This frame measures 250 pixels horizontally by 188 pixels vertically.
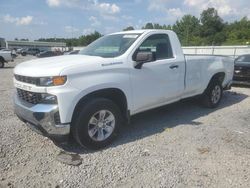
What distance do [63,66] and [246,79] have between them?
8.70m

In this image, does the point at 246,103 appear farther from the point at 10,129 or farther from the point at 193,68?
the point at 10,129

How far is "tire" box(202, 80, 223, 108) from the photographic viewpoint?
7234 millimetres

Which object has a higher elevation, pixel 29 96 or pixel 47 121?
pixel 29 96

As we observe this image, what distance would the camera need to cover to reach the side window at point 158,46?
18.1 feet

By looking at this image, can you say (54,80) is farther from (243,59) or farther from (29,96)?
(243,59)

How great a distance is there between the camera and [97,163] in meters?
4.22

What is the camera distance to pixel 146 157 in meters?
4.43

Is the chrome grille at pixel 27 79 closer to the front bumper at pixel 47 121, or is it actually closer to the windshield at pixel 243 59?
the front bumper at pixel 47 121

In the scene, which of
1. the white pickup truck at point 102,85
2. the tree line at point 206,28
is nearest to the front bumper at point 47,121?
the white pickup truck at point 102,85

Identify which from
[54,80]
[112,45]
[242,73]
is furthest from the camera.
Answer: [242,73]

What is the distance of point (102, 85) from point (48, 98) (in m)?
0.86

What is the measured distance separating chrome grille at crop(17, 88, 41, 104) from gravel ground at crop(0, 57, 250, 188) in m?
0.84

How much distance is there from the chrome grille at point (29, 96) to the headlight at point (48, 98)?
9 centimetres

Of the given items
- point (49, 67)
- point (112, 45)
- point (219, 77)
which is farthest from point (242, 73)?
point (49, 67)
